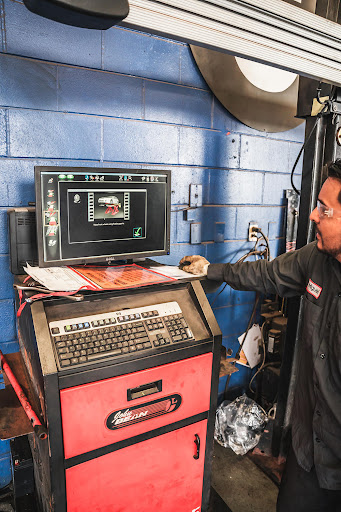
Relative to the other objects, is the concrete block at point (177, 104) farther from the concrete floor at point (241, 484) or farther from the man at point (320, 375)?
the concrete floor at point (241, 484)

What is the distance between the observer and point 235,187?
2.34 m

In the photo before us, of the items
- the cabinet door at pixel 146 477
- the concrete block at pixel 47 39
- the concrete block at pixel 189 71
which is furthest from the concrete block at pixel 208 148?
the cabinet door at pixel 146 477

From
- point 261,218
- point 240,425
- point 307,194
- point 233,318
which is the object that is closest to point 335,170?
point 307,194

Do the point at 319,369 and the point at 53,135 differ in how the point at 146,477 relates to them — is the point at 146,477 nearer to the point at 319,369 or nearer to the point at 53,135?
the point at 319,369

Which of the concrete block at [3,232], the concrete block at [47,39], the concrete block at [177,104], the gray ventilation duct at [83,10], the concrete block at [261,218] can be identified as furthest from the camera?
the concrete block at [261,218]

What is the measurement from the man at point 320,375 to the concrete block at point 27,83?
124 centimetres

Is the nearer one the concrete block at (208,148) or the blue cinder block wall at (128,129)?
the blue cinder block wall at (128,129)

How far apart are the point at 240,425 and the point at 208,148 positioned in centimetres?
169

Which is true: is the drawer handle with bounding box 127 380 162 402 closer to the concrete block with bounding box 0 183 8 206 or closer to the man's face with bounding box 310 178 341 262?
the man's face with bounding box 310 178 341 262

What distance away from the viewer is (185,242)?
2.17 meters

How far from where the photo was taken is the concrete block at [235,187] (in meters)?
2.24

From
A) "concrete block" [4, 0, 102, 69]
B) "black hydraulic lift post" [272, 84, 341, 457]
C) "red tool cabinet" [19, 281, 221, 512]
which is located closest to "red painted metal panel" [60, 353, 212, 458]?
"red tool cabinet" [19, 281, 221, 512]

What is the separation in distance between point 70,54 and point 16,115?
38cm

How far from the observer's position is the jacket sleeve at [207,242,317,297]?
1530 millimetres
